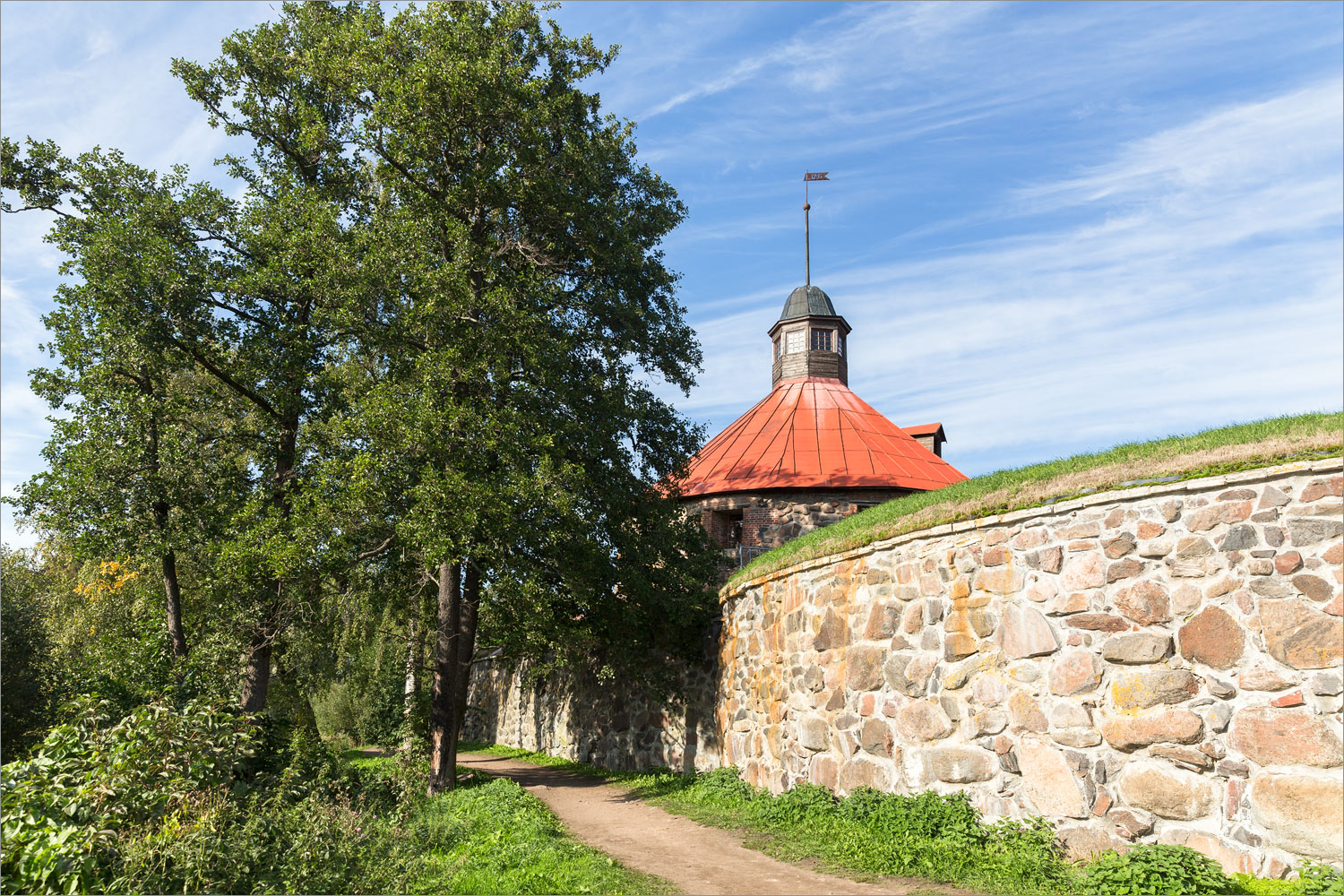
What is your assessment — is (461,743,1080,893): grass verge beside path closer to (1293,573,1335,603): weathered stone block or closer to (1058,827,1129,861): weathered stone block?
(1058,827,1129,861): weathered stone block

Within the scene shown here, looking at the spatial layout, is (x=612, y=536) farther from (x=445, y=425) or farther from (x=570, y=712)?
(x=570, y=712)

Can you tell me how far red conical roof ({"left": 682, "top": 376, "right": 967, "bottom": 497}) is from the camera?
750 inches

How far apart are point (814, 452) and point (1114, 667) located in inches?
522

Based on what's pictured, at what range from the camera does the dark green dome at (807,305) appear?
24.9 metres

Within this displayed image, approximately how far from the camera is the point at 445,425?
10.9 m

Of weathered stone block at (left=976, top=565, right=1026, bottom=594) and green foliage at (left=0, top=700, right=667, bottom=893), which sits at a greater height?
weathered stone block at (left=976, top=565, right=1026, bottom=594)

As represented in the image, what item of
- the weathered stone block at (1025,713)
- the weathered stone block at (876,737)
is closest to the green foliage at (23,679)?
the weathered stone block at (876,737)

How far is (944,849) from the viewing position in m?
7.29

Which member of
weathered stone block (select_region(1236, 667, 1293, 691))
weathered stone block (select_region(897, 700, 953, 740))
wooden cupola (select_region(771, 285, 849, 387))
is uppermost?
wooden cupola (select_region(771, 285, 849, 387))

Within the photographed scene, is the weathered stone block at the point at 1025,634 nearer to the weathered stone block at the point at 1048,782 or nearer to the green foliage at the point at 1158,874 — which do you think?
the weathered stone block at the point at 1048,782

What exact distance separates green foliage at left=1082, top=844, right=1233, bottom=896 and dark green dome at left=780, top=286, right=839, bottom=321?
64.1 feet

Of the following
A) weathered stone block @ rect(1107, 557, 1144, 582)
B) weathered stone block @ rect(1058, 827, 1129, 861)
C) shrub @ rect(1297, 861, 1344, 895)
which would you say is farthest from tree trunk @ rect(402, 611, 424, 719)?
shrub @ rect(1297, 861, 1344, 895)

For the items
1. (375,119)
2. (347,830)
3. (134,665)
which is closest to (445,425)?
(375,119)

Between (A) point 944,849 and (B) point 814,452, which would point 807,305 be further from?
(A) point 944,849
